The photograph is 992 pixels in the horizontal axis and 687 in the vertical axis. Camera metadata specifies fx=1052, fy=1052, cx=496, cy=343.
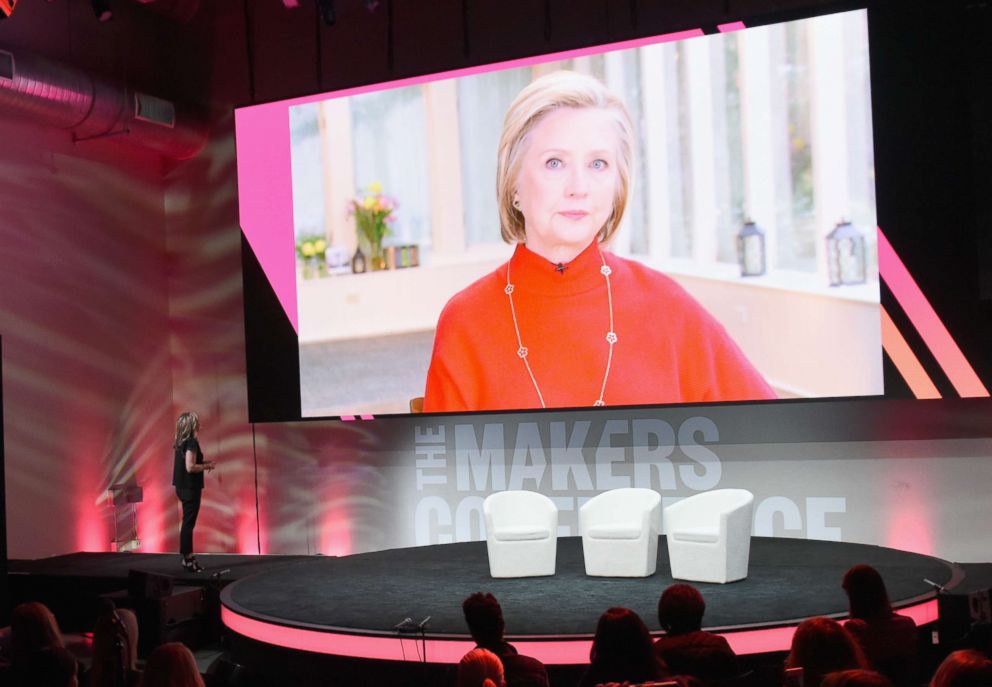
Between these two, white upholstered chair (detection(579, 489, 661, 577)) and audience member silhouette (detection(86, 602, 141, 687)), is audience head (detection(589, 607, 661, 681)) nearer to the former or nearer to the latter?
audience member silhouette (detection(86, 602, 141, 687))

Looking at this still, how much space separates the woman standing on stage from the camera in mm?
7574

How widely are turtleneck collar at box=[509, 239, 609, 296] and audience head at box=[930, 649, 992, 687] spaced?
5169 mm

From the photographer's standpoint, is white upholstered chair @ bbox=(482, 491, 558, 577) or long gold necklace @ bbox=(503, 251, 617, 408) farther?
long gold necklace @ bbox=(503, 251, 617, 408)

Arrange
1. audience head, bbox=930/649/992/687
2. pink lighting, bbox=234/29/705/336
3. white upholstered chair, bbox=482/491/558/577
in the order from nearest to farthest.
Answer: audience head, bbox=930/649/992/687 < white upholstered chair, bbox=482/491/558/577 < pink lighting, bbox=234/29/705/336

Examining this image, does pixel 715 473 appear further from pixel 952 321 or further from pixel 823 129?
pixel 823 129

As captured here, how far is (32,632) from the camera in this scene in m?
3.48

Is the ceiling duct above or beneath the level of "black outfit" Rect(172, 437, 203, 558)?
above

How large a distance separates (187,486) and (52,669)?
4.42 m

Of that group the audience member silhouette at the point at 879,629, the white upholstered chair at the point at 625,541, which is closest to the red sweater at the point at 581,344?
the white upholstered chair at the point at 625,541

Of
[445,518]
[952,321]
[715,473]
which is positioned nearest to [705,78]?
[952,321]

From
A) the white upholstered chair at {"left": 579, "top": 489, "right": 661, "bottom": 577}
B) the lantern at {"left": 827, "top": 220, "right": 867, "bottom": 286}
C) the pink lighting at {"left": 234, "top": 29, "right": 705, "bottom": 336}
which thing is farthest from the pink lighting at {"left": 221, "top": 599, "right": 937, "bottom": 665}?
the pink lighting at {"left": 234, "top": 29, "right": 705, "bottom": 336}

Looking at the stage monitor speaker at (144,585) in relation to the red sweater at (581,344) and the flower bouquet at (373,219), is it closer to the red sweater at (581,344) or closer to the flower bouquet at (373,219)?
the red sweater at (581,344)

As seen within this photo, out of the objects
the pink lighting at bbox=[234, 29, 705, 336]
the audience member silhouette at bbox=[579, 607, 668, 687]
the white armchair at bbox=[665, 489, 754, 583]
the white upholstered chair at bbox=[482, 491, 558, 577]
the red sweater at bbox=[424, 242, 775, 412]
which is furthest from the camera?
the pink lighting at bbox=[234, 29, 705, 336]

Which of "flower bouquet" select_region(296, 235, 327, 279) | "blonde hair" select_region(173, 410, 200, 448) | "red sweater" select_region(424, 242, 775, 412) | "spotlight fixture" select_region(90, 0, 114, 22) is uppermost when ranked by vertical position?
"spotlight fixture" select_region(90, 0, 114, 22)
